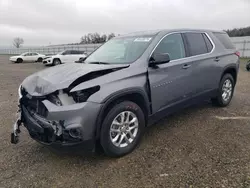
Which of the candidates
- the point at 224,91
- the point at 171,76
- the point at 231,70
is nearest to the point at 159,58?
the point at 171,76

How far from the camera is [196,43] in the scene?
161 inches

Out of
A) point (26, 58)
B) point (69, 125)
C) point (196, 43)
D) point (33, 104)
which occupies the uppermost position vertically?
point (26, 58)

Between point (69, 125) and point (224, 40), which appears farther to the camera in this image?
point (224, 40)

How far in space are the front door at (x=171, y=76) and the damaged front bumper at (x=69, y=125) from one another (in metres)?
1.07

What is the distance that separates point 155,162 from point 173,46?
199 centimetres

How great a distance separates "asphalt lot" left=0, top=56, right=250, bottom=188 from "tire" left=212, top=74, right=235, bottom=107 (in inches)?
34.8

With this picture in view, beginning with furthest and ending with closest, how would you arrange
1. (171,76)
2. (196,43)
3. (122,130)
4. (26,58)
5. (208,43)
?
1. (26,58)
2. (208,43)
3. (196,43)
4. (171,76)
5. (122,130)

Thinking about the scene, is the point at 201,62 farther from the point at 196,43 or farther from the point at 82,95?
the point at 82,95

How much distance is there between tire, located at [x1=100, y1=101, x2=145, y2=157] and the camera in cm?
266

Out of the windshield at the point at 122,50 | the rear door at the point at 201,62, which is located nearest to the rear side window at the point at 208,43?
the rear door at the point at 201,62

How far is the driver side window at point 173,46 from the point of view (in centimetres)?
346

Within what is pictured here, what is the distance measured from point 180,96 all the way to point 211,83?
1.08m

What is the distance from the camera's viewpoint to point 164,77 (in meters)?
3.27

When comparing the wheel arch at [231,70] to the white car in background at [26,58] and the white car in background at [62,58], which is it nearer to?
the white car in background at [62,58]
